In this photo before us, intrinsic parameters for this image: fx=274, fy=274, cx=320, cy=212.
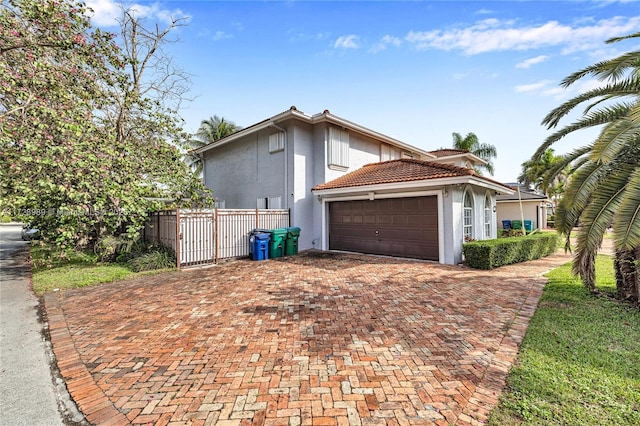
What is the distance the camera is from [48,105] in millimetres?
8148

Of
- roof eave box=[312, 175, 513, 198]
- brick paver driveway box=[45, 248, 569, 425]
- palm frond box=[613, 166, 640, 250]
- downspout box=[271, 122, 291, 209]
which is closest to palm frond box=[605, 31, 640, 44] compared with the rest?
palm frond box=[613, 166, 640, 250]

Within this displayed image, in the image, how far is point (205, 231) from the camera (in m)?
10.6

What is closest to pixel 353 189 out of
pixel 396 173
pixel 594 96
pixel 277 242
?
pixel 396 173

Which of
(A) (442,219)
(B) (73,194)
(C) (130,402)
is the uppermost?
(B) (73,194)

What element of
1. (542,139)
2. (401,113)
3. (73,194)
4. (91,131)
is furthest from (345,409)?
(401,113)

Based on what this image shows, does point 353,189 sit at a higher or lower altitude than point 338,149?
lower

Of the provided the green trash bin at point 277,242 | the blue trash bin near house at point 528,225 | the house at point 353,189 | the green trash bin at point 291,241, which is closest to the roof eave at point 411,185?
the house at point 353,189

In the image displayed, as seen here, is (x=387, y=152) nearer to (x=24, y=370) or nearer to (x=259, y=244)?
(x=259, y=244)

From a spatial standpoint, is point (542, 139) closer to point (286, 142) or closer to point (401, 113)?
point (401, 113)

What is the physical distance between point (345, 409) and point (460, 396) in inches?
49.4

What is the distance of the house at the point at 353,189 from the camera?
10.4 m

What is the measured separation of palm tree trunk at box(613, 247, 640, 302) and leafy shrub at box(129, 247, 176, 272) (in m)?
12.4

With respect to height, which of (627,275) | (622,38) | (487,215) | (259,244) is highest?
(622,38)

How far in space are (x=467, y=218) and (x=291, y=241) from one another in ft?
24.4
